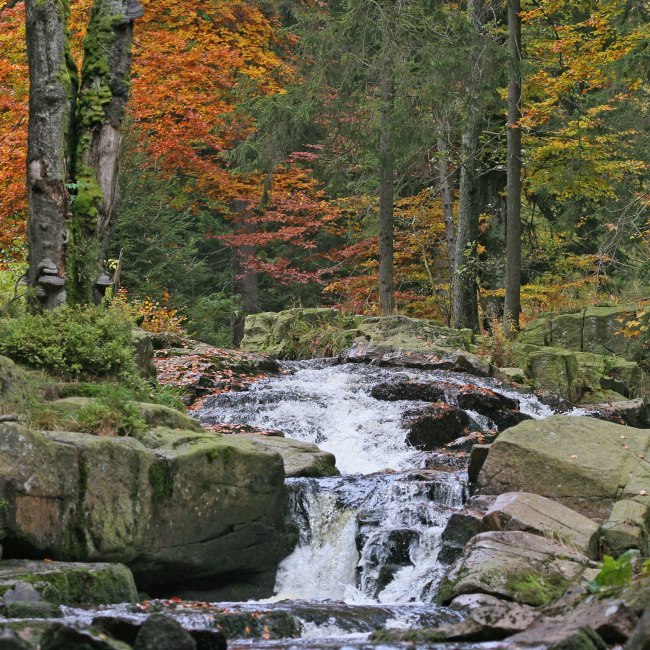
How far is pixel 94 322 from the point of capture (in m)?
10.8

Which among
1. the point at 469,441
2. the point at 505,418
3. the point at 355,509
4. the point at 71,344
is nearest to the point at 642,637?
the point at 355,509

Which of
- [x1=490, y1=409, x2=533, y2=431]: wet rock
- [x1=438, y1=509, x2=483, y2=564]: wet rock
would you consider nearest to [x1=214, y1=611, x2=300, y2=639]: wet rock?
[x1=438, y1=509, x2=483, y2=564]: wet rock

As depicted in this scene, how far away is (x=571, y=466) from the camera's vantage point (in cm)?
996

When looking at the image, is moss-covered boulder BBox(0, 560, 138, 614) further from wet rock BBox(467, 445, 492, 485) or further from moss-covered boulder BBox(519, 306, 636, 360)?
moss-covered boulder BBox(519, 306, 636, 360)

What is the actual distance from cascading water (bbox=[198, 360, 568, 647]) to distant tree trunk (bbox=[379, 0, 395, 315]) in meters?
7.84

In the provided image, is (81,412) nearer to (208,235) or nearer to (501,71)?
(501,71)

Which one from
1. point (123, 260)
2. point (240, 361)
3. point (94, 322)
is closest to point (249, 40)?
point (123, 260)

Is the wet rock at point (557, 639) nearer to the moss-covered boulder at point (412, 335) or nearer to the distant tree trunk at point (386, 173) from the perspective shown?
the moss-covered boulder at point (412, 335)

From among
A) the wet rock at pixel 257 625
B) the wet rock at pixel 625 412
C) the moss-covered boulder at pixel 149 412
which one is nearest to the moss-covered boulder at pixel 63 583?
the wet rock at pixel 257 625

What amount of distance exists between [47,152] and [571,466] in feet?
24.0

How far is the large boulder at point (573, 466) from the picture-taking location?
9742 mm

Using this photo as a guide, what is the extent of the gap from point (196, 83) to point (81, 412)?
1657 cm

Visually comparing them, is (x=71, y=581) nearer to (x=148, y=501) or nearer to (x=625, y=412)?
(x=148, y=501)

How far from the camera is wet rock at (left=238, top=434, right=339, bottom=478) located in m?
10.6
